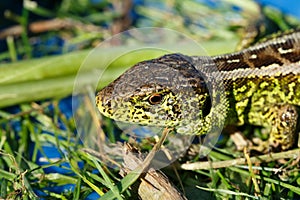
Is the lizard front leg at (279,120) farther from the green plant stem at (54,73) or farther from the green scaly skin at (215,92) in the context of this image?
the green plant stem at (54,73)

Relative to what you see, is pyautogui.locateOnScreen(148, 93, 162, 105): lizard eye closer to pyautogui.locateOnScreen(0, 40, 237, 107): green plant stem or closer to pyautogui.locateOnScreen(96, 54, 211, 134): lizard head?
pyautogui.locateOnScreen(96, 54, 211, 134): lizard head

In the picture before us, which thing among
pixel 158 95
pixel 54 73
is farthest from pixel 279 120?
pixel 54 73

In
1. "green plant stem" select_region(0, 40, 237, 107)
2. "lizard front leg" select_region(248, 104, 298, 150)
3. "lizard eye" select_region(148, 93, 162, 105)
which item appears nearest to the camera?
"lizard eye" select_region(148, 93, 162, 105)

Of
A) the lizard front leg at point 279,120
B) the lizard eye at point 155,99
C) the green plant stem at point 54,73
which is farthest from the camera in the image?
the green plant stem at point 54,73

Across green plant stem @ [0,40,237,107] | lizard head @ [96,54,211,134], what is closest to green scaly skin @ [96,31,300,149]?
lizard head @ [96,54,211,134]

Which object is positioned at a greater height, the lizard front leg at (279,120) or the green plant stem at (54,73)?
the lizard front leg at (279,120)

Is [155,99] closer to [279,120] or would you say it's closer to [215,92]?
[215,92]

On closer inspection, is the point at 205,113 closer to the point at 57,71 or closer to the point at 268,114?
the point at 268,114

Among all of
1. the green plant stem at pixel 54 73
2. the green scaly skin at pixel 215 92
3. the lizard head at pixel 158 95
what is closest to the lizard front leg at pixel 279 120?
the green scaly skin at pixel 215 92
